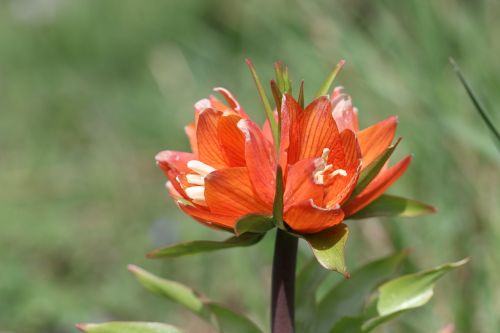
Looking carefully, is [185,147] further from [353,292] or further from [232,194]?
[232,194]

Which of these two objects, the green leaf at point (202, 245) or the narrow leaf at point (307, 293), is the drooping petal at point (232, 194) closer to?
the green leaf at point (202, 245)

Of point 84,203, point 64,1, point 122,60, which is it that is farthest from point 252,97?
point 64,1

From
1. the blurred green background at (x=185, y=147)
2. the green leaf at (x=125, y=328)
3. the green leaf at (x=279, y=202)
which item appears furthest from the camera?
the blurred green background at (x=185, y=147)

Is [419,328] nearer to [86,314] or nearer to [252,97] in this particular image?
[86,314]

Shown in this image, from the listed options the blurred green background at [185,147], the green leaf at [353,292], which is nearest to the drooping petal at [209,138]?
the green leaf at [353,292]

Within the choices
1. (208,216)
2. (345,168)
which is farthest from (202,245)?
(345,168)

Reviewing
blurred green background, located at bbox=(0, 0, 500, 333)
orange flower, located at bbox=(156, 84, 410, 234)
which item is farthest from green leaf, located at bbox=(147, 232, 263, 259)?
blurred green background, located at bbox=(0, 0, 500, 333)
